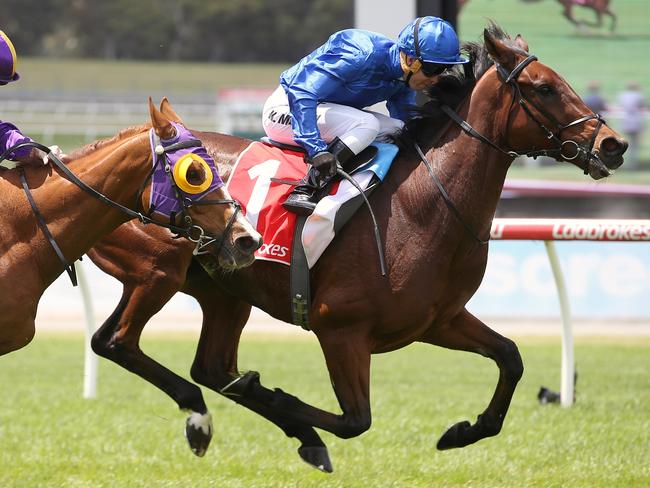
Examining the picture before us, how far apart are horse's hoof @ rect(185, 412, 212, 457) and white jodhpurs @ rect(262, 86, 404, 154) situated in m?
1.22

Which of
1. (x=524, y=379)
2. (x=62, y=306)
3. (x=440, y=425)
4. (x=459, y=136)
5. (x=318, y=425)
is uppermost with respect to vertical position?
(x=459, y=136)

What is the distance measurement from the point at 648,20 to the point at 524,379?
4.42 metres

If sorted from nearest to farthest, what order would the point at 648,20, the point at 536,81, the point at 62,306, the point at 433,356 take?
the point at 536,81
the point at 433,356
the point at 648,20
the point at 62,306

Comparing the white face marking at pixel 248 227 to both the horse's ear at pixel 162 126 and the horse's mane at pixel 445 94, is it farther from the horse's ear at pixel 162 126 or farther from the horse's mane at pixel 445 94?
the horse's mane at pixel 445 94

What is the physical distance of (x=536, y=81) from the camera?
448cm

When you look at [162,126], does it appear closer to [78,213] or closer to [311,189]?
[78,213]

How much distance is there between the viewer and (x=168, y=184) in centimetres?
421

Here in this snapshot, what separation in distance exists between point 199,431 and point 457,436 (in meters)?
1.08

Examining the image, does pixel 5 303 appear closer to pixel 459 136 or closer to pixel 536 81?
pixel 459 136

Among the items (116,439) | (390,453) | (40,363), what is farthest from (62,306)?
(390,453)

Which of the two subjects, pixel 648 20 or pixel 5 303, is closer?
pixel 5 303

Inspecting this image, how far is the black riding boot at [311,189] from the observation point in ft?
15.0

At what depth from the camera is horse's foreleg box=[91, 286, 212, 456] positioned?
5.04m

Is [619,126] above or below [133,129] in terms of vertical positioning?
below
